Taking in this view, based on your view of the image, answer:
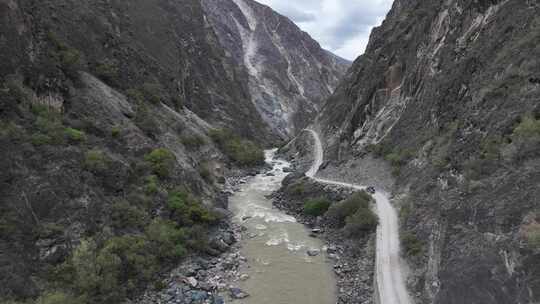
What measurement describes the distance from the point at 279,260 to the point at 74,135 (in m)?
17.4

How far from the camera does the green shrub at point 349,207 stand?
28.3 meters

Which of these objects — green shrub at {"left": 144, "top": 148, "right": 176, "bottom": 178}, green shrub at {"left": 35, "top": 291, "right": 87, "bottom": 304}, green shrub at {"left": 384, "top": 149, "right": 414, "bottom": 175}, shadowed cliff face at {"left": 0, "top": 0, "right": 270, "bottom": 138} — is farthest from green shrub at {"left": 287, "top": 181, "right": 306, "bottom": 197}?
green shrub at {"left": 35, "top": 291, "right": 87, "bottom": 304}

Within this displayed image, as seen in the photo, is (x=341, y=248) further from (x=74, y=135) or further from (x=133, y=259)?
Result: (x=74, y=135)

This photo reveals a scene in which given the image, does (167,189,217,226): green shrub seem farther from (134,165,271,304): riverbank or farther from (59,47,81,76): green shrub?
(59,47,81,76): green shrub

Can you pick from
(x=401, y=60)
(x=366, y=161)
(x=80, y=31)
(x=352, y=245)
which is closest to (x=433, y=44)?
(x=401, y=60)

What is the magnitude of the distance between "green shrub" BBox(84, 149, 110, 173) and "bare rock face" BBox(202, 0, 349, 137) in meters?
103

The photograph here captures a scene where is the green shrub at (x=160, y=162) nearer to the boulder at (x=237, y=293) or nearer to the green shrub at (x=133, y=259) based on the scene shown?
the green shrub at (x=133, y=259)

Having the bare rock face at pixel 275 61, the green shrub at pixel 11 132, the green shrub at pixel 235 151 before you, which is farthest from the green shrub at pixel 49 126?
the bare rock face at pixel 275 61

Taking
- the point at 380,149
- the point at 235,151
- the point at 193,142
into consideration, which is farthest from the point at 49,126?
the point at 235,151

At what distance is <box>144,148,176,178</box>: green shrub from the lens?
94.1 ft

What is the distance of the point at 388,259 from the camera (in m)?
19.6

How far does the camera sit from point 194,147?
145 ft

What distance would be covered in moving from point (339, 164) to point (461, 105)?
66.1ft

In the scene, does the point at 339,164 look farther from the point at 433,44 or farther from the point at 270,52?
the point at 270,52
